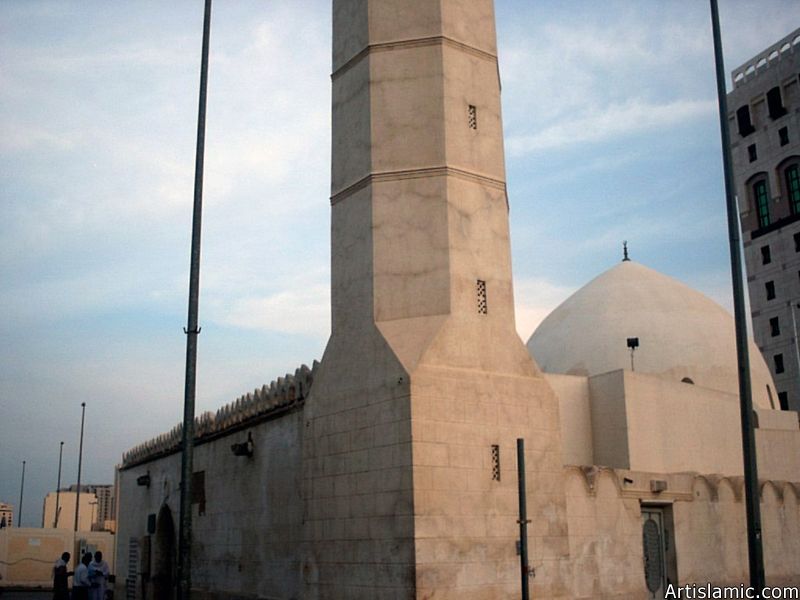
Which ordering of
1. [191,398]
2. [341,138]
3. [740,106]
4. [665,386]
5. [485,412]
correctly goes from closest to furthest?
[191,398] → [485,412] → [341,138] → [665,386] → [740,106]

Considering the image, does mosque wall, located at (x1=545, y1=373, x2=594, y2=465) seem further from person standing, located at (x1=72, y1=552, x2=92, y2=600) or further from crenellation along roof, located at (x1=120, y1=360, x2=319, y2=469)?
person standing, located at (x1=72, y1=552, x2=92, y2=600)

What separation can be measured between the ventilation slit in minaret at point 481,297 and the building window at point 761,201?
37.7 m

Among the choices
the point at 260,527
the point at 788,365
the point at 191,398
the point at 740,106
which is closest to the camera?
the point at 191,398

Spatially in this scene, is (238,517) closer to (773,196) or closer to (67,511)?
(773,196)

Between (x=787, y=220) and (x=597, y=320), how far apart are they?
2567 centimetres

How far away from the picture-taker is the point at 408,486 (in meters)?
13.9

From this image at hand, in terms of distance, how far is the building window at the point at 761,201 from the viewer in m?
48.5

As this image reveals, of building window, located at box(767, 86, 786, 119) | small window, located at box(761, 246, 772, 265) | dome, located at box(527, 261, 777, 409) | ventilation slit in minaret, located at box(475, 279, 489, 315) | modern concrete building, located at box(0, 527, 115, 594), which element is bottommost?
modern concrete building, located at box(0, 527, 115, 594)

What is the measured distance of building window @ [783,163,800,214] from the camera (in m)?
46.3

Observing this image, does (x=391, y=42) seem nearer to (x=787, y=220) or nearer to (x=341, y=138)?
(x=341, y=138)

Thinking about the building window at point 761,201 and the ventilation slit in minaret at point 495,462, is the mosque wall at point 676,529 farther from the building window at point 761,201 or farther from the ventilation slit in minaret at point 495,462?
the building window at point 761,201

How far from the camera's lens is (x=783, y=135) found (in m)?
47.2

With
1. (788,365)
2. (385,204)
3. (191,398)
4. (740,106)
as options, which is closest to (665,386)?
(385,204)

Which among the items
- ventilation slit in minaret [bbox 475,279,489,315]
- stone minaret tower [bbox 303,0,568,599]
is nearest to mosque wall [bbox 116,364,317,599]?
stone minaret tower [bbox 303,0,568,599]
